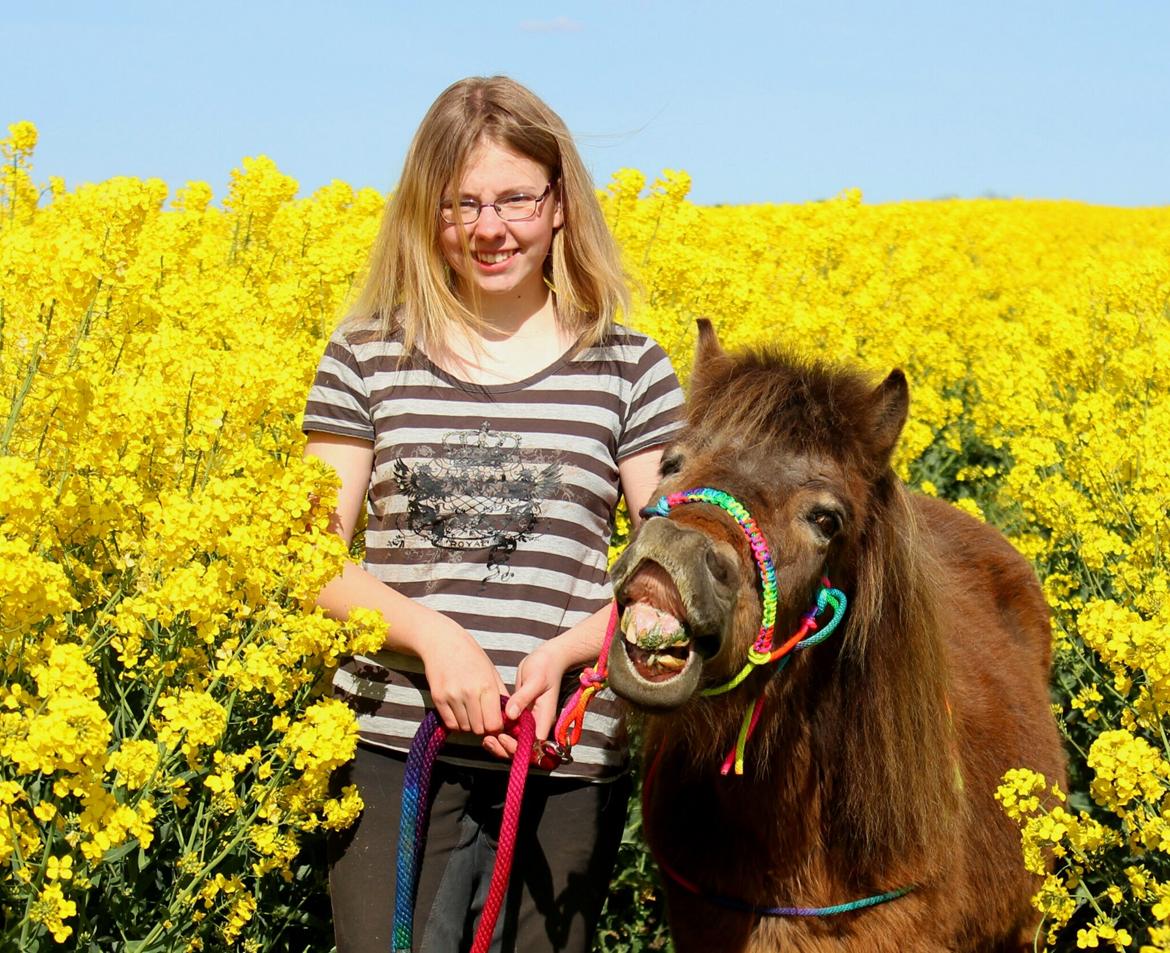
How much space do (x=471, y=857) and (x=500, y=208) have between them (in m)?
1.37

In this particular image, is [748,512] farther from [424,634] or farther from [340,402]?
[340,402]

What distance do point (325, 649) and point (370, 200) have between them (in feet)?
15.8

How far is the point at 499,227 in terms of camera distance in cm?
291

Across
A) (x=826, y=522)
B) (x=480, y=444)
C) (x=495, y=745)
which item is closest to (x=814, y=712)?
(x=826, y=522)

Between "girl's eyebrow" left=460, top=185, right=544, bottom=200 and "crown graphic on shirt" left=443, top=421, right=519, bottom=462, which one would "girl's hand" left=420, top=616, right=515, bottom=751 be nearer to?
"crown graphic on shirt" left=443, top=421, right=519, bottom=462

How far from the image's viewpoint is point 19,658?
2.43 metres

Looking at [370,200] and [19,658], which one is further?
[370,200]

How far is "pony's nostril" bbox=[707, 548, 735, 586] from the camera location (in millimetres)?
2230

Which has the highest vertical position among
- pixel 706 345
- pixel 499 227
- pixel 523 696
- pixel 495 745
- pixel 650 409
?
pixel 499 227

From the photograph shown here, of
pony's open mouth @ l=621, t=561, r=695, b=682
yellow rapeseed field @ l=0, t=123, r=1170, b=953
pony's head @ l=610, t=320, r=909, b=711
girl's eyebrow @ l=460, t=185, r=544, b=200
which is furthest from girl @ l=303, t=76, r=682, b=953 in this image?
pony's open mouth @ l=621, t=561, r=695, b=682

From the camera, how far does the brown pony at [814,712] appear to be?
98.2 inches

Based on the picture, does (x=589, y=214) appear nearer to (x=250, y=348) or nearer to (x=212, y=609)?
(x=250, y=348)

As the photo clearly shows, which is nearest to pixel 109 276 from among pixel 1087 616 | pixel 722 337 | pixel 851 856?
pixel 851 856

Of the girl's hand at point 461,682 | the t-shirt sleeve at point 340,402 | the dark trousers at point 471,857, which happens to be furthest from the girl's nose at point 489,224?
the dark trousers at point 471,857
